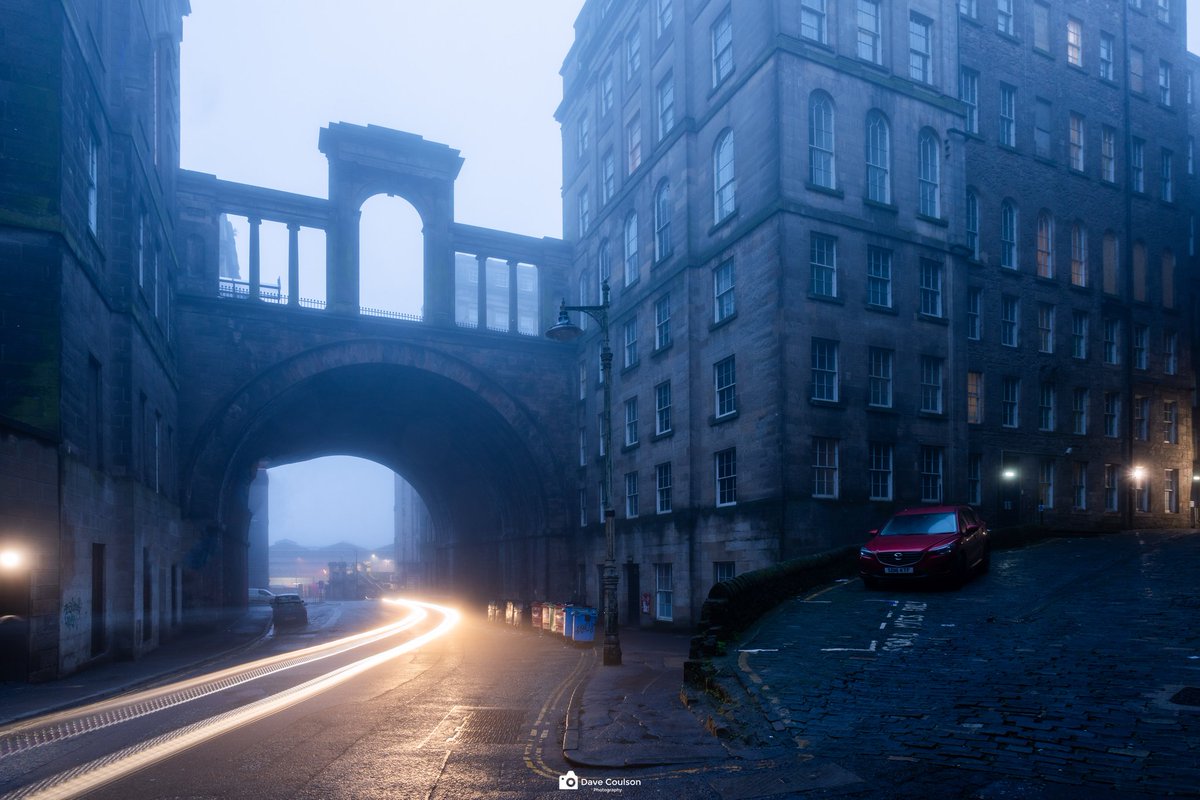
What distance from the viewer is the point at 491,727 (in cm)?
1187

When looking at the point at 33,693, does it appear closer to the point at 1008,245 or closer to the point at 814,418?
the point at 814,418

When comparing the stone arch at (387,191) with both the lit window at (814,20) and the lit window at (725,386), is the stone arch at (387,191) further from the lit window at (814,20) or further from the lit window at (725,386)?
the lit window at (814,20)

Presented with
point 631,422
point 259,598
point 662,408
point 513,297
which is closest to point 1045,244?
point 662,408

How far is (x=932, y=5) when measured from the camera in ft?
104

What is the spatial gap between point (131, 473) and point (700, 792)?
A: 21498mm

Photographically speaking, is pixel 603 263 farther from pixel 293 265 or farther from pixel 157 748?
pixel 157 748

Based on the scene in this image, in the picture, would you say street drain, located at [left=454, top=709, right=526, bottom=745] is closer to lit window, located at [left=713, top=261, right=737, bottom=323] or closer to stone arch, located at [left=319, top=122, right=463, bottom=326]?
lit window, located at [left=713, top=261, right=737, bottom=323]

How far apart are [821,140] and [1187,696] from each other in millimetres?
21738

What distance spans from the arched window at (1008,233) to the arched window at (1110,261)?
6.20m

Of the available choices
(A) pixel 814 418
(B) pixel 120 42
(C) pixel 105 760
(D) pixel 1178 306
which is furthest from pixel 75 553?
(D) pixel 1178 306

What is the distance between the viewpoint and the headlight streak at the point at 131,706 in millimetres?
11047

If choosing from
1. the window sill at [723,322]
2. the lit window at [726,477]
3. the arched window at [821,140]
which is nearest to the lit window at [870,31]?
the arched window at [821,140]

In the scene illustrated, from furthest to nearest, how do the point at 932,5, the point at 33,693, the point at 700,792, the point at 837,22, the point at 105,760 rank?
1. the point at 932,5
2. the point at 837,22
3. the point at 33,693
4. the point at 105,760
5. the point at 700,792

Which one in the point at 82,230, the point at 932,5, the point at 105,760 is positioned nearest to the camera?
the point at 105,760
